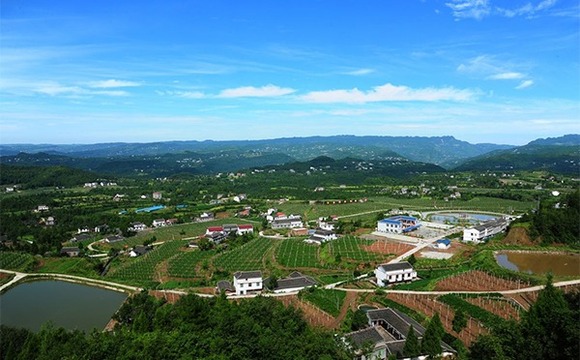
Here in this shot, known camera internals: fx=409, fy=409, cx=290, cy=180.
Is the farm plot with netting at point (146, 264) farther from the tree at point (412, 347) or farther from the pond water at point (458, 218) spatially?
the pond water at point (458, 218)

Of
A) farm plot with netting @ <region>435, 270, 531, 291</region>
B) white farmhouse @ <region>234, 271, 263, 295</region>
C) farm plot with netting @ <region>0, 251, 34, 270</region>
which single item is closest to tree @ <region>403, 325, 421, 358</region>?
farm plot with netting @ <region>435, 270, 531, 291</region>

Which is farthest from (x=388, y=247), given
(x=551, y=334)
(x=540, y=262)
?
(x=551, y=334)

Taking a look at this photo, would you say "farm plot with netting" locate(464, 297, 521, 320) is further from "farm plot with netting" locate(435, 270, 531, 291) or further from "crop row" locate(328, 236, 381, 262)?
"crop row" locate(328, 236, 381, 262)

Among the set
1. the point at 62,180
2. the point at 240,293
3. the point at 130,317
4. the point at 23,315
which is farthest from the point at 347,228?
the point at 62,180

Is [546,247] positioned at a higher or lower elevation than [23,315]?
higher

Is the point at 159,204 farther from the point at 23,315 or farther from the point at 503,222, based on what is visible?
the point at 503,222

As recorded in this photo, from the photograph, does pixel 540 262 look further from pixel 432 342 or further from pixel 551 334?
pixel 551 334
